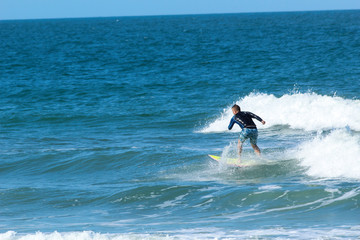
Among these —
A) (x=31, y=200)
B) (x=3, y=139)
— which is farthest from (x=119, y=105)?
(x=31, y=200)

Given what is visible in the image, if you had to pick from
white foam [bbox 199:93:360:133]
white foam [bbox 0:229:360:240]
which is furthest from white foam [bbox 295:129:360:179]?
white foam [bbox 199:93:360:133]

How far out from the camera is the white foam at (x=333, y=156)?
1166 centimetres

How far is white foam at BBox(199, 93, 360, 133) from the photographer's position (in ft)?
60.8

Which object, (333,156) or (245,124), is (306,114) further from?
(333,156)

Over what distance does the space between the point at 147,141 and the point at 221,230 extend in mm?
8717

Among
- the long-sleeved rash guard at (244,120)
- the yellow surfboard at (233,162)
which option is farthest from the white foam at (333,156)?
the long-sleeved rash guard at (244,120)

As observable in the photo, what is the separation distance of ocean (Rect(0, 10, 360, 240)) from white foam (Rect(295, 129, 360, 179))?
0.04m

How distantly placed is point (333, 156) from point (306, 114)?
7156 mm

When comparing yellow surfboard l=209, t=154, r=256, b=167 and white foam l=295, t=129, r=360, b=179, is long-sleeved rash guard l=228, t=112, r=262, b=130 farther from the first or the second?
white foam l=295, t=129, r=360, b=179

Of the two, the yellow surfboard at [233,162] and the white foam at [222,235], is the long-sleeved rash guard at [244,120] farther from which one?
the white foam at [222,235]

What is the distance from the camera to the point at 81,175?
13.5m

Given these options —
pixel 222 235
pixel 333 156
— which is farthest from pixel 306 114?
pixel 222 235

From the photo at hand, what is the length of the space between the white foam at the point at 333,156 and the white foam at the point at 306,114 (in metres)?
4.88

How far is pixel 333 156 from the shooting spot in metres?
12.3
